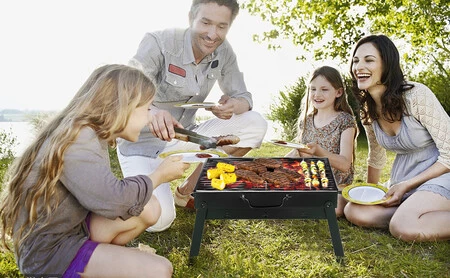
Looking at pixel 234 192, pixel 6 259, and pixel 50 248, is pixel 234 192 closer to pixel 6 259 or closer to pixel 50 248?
pixel 50 248

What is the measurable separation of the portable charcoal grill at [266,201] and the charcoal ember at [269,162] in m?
0.32

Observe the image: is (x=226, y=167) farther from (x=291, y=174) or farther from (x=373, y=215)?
(x=373, y=215)

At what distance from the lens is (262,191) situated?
2.69 meters

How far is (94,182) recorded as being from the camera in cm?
220

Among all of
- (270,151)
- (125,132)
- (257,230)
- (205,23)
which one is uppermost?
(205,23)

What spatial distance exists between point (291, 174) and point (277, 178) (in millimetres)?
136

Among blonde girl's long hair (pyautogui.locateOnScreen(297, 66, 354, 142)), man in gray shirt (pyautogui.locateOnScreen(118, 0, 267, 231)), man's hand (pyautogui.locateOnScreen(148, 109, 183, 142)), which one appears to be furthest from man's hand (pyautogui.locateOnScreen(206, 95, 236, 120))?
blonde girl's long hair (pyautogui.locateOnScreen(297, 66, 354, 142))

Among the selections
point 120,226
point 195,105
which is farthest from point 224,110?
point 120,226

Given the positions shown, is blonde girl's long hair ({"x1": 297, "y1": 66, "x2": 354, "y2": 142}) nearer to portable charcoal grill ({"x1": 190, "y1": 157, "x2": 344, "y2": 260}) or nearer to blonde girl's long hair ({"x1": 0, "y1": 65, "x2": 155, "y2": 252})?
portable charcoal grill ({"x1": 190, "y1": 157, "x2": 344, "y2": 260})

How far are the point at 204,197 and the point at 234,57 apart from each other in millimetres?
2199

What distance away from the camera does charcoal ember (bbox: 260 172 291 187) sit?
2.82m

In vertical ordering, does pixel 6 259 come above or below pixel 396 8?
below

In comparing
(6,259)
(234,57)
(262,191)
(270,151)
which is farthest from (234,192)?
(270,151)

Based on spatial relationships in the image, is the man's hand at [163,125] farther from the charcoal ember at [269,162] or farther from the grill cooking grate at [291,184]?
the charcoal ember at [269,162]
